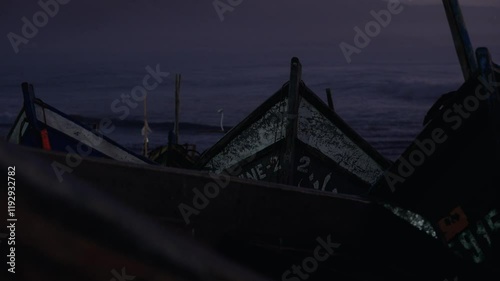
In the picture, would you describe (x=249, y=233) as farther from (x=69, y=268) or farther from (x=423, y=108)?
(x=423, y=108)

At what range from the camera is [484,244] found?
3787 mm

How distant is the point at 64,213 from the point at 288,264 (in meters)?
2.52

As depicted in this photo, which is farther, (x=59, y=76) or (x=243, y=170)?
(x=59, y=76)

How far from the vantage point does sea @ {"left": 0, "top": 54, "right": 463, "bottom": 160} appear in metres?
29.5

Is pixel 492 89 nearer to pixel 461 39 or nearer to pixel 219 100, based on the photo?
pixel 461 39

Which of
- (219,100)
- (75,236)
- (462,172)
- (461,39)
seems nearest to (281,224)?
(462,172)

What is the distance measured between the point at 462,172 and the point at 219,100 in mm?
45719

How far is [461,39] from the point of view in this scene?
4973 mm

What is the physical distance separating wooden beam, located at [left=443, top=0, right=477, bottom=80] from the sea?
657 inches

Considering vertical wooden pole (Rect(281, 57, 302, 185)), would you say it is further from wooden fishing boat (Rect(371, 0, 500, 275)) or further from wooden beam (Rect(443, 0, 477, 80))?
wooden fishing boat (Rect(371, 0, 500, 275))

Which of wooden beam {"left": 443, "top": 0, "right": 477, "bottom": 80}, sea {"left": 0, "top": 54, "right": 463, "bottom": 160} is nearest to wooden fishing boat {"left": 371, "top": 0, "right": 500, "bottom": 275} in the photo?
wooden beam {"left": 443, "top": 0, "right": 477, "bottom": 80}

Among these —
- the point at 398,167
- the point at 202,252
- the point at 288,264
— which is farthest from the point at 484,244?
the point at 202,252

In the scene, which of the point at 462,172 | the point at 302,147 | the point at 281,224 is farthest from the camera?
the point at 302,147

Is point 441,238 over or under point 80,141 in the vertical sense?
under
